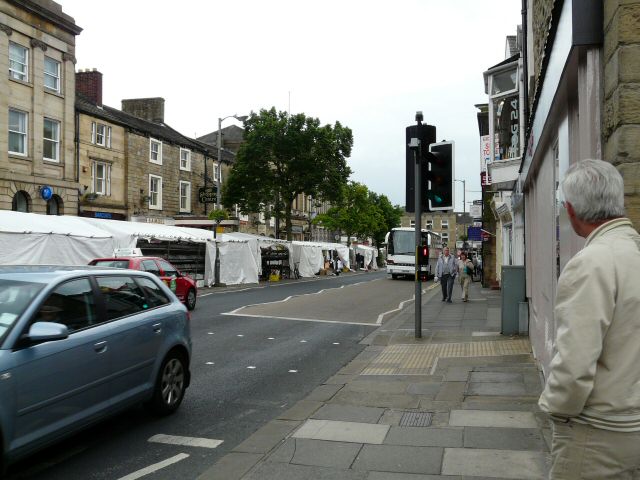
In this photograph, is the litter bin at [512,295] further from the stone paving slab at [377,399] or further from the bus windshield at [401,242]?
the bus windshield at [401,242]

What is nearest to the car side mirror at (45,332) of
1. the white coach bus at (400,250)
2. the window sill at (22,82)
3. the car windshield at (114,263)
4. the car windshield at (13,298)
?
the car windshield at (13,298)

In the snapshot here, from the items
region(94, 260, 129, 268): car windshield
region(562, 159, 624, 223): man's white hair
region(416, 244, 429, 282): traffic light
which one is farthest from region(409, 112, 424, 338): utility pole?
region(562, 159, 624, 223): man's white hair

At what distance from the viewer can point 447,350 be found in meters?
9.88

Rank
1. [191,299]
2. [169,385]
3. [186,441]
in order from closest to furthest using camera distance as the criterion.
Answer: [186,441] → [169,385] → [191,299]

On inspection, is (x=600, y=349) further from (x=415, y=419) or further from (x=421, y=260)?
(x=421, y=260)

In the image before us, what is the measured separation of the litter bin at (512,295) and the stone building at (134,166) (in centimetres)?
2594

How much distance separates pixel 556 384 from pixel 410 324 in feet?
38.6

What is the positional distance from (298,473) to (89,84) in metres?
36.5

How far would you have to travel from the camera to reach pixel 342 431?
5426 millimetres

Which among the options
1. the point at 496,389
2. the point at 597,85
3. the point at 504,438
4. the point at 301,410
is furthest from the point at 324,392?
the point at 597,85

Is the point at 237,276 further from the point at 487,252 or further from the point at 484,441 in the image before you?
the point at 484,441

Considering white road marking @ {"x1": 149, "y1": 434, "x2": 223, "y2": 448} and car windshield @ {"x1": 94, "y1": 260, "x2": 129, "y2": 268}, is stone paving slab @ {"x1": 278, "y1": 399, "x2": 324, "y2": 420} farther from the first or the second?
car windshield @ {"x1": 94, "y1": 260, "x2": 129, "y2": 268}

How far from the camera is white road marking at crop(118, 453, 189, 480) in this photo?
4.49 meters

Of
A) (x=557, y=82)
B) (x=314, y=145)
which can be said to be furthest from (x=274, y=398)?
(x=314, y=145)
